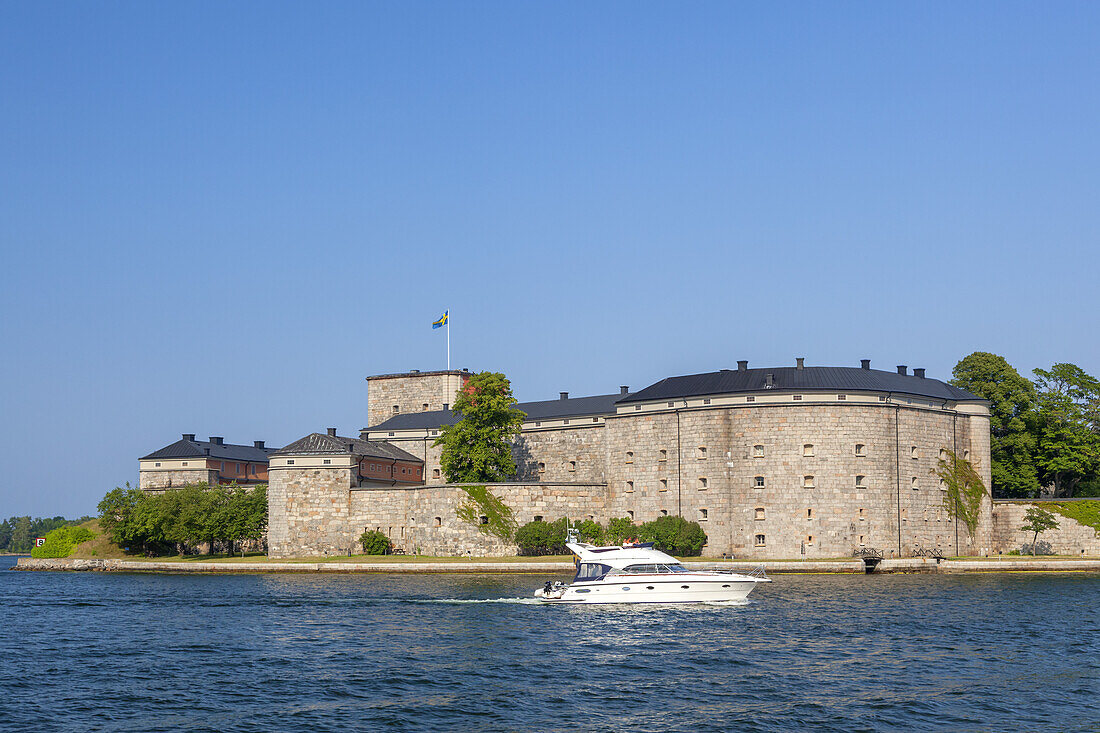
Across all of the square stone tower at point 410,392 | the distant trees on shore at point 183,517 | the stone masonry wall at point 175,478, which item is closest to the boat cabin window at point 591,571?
the distant trees on shore at point 183,517

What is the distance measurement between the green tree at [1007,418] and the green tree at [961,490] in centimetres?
674

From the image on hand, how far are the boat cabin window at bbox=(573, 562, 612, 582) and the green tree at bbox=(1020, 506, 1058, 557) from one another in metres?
39.6

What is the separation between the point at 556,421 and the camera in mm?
91375

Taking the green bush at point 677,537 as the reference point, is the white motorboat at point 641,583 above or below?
below

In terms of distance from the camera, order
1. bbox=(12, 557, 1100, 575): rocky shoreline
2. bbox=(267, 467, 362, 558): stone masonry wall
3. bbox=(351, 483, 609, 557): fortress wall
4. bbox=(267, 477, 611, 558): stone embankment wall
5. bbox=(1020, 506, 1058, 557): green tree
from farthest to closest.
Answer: bbox=(267, 467, 362, 558): stone masonry wall → bbox=(267, 477, 611, 558): stone embankment wall → bbox=(351, 483, 609, 557): fortress wall → bbox=(1020, 506, 1058, 557): green tree → bbox=(12, 557, 1100, 575): rocky shoreline

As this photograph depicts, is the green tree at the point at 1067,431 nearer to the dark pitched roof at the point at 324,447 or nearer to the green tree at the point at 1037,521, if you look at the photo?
the green tree at the point at 1037,521

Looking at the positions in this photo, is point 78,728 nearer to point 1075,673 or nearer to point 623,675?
point 623,675

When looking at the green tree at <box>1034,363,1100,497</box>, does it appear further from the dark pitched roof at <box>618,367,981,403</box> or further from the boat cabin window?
the boat cabin window

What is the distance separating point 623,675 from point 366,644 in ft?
32.7

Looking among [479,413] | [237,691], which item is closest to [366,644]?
[237,691]

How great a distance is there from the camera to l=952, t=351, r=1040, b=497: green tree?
83875 millimetres

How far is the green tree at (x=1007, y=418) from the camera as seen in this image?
8388cm

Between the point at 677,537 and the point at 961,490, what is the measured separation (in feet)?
65.0

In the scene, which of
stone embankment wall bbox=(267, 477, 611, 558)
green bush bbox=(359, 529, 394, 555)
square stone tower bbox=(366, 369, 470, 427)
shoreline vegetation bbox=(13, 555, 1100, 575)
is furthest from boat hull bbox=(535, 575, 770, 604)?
square stone tower bbox=(366, 369, 470, 427)
